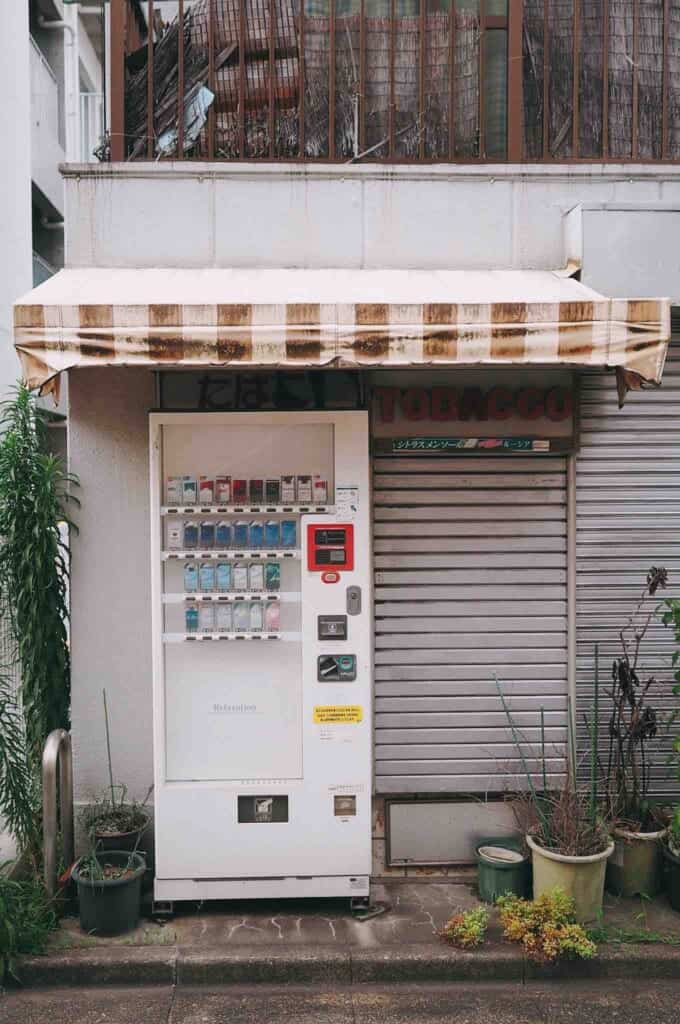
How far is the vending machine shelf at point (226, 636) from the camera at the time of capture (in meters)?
5.17

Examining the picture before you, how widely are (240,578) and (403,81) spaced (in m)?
3.52

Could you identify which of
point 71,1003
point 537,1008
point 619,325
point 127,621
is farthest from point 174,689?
point 619,325

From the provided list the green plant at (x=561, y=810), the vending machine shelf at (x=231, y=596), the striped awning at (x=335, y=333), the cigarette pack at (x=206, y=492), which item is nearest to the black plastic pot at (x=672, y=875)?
the green plant at (x=561, y=810)

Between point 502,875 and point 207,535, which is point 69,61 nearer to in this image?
point 207,535

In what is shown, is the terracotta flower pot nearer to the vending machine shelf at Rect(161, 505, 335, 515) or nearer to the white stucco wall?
the vending machine shelf at Rect(161, 505, 335, 515)

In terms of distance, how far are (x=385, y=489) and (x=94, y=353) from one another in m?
1.99

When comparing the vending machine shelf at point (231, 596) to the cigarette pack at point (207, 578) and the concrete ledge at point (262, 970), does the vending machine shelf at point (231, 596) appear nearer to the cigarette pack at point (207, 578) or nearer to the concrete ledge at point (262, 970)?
the cigarette pack at point (207, 578)

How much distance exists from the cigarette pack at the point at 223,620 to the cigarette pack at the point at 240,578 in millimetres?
150

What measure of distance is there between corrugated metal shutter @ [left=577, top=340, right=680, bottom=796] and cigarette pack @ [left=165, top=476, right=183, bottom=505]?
246cm

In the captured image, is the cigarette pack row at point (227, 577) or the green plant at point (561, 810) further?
the cigarette pack row at point (227, 577)

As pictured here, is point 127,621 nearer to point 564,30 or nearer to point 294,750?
point 294,750

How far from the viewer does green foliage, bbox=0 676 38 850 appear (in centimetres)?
524

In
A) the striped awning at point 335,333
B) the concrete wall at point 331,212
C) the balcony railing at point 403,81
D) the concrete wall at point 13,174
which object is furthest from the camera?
the concrete wall at point 13,174

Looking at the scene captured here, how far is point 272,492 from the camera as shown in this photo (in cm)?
523
